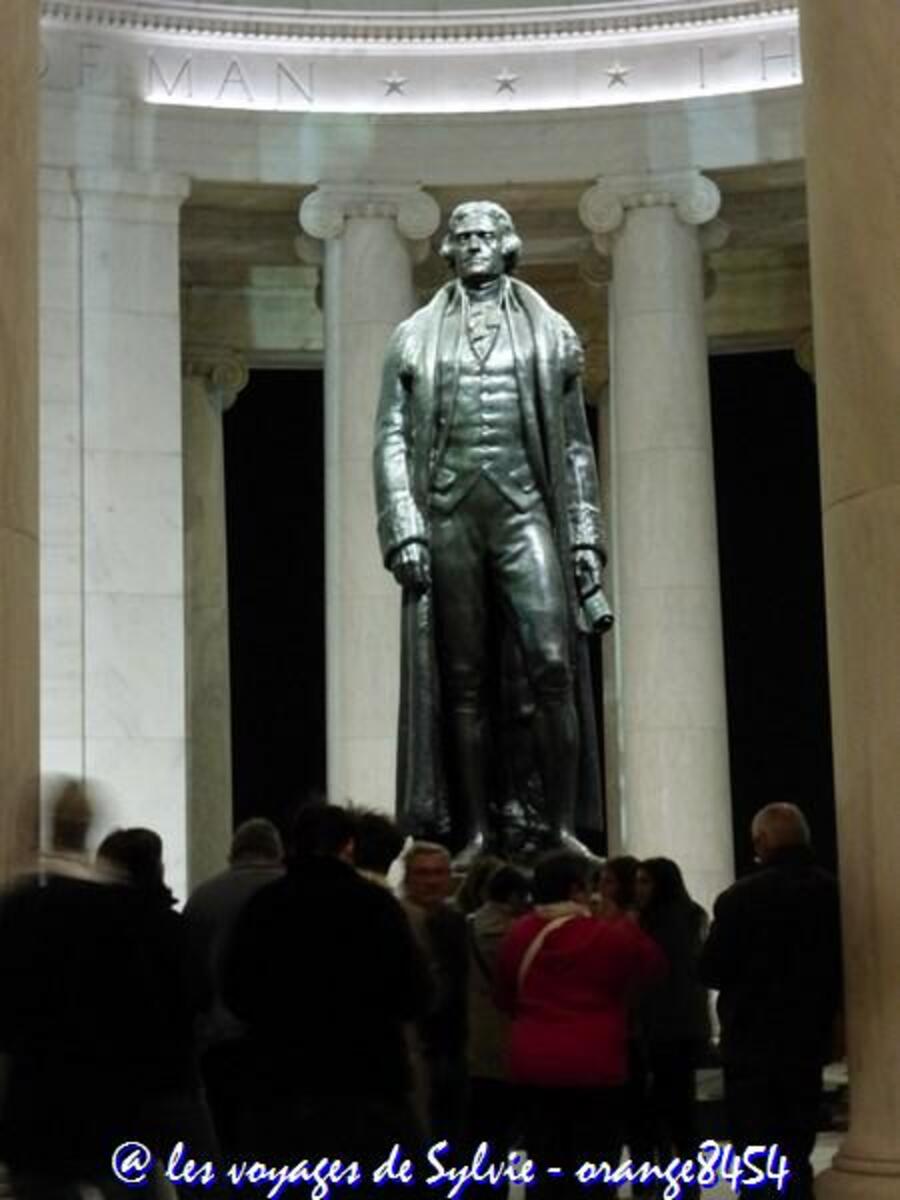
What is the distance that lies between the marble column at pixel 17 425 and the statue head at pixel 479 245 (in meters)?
8.46

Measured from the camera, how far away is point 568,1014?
19719 mm

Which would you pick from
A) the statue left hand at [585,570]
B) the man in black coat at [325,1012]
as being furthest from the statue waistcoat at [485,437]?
the man in black coat at [325,1012]

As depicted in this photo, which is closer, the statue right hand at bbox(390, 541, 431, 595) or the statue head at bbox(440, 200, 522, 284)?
the statue right hand at bbox(390, 541, 431, 595)

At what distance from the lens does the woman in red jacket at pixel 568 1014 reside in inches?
774

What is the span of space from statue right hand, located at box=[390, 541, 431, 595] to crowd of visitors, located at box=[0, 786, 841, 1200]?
5.27m

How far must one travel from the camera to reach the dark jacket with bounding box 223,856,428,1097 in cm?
1709

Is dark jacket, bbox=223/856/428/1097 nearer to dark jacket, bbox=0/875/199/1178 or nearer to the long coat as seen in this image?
dark jacket, bbox=0/875/199/1178

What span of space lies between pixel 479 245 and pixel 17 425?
9.88 metres

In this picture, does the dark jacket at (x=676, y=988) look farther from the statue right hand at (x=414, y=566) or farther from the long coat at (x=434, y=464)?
the statue right hand at (x=414, y=566)

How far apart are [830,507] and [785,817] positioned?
112 inches

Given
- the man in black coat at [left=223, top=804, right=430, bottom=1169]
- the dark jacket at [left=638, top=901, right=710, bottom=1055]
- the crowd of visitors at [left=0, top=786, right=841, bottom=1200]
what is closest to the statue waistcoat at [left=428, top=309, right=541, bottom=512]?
the dark jacket at [left=638, top=901, right=710, bottom=1055]

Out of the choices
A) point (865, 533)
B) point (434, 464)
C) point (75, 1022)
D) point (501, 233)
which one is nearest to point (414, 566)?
point (434, 464)

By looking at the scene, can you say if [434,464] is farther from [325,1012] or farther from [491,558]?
[325,1012]

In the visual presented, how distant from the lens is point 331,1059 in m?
17.1
